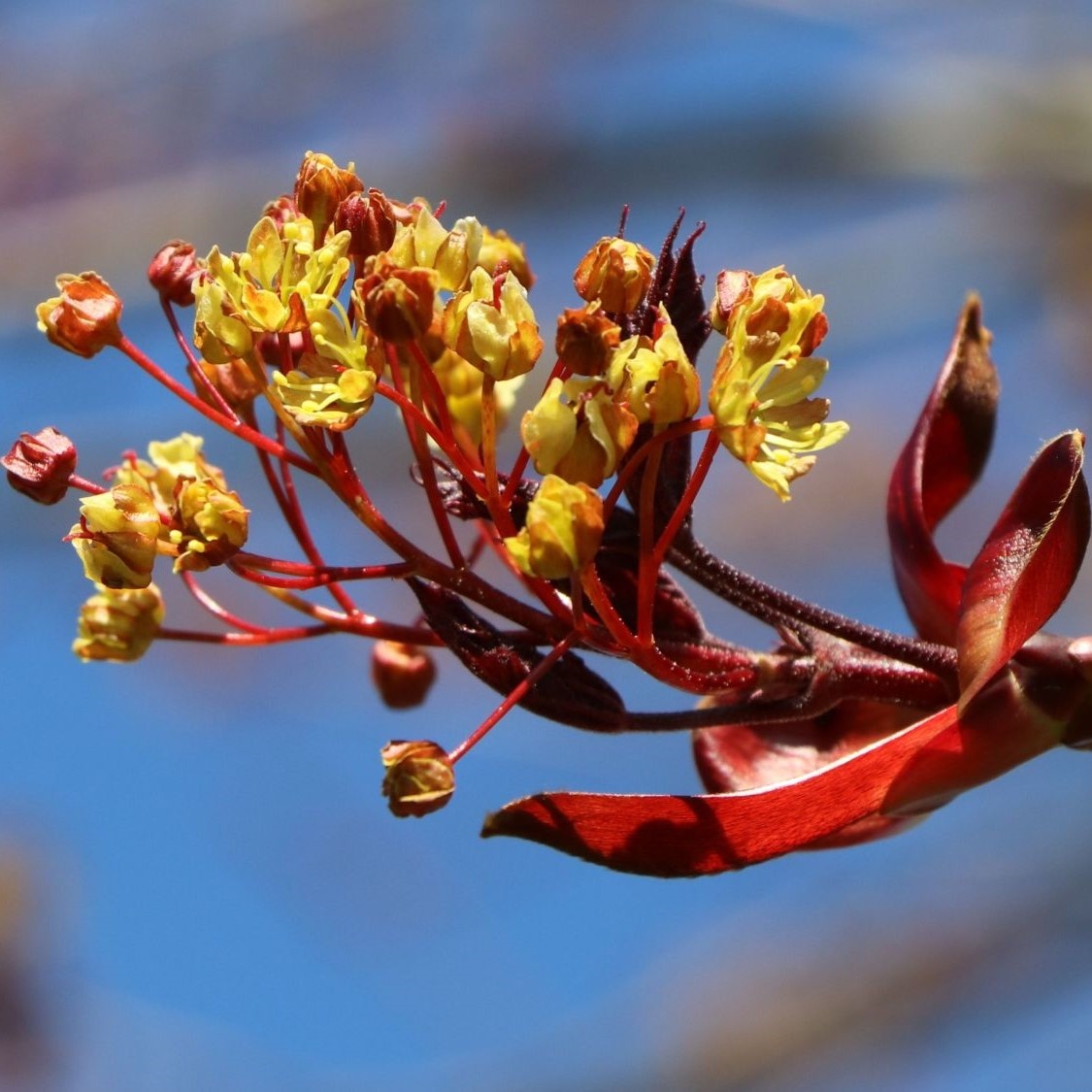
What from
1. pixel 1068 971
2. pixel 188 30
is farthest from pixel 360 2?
pixel 1068 971

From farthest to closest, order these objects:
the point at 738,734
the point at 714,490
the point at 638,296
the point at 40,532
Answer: the point at 714,490
the point at 40,532
the point at 738,734
the point at 638,296

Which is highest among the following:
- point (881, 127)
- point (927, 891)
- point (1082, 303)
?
point (1082, 303)

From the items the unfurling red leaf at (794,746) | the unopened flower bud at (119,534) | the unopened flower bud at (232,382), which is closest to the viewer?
the unopened flower bud at (119,534)

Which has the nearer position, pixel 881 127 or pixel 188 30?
pixel 881 127

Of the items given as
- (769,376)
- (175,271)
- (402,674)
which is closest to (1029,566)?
(769,376)

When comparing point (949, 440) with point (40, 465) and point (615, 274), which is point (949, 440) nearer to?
point (615, 274)

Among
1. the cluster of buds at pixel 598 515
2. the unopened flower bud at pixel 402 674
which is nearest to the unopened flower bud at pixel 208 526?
the cluster of buds at pixel 598 515

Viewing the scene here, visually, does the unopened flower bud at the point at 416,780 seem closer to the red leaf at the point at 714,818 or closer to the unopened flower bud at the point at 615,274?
the red leaf at the point at 714,818

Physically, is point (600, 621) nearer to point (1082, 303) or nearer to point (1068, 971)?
point (1068, 971)
